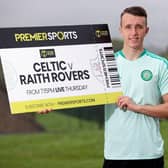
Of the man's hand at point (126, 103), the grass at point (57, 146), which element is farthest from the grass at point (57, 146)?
the man's hand at point (126, 103)

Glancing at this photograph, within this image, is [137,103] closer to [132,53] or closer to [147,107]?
[147,107]

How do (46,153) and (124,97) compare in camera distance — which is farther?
(46,153)

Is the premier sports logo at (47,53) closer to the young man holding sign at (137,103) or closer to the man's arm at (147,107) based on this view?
the young man holding sign at (137,103)

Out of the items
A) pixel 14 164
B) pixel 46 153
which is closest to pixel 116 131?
pixel 14 164

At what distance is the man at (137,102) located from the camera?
7.72 feet

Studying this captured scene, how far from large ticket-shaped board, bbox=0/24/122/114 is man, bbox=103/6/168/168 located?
0.08 m

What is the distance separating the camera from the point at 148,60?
2.38 m

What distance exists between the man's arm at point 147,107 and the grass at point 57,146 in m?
3.33

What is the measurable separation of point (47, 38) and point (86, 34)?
17 centimetres

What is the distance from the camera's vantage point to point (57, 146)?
6.48 m

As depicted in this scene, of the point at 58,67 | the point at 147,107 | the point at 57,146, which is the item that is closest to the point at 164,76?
the point at 147,107

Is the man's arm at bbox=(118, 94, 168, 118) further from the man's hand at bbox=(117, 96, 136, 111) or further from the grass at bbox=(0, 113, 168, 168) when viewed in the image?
the grass at bbox=(0, 113, 168, 168)

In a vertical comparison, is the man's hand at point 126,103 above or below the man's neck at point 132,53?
below

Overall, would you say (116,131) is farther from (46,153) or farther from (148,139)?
(46,153)
